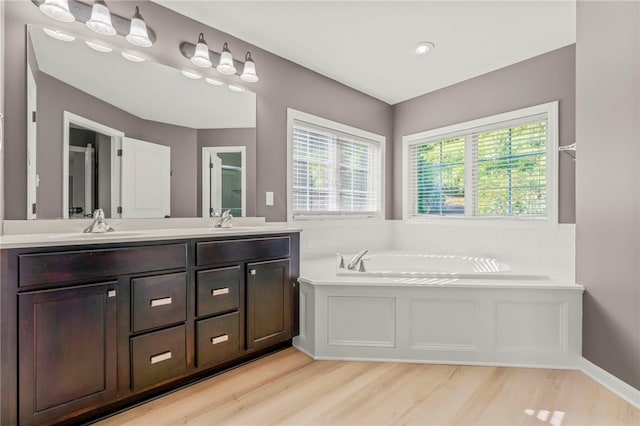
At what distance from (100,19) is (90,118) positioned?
57 cm

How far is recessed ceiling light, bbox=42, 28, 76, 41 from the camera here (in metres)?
1.77

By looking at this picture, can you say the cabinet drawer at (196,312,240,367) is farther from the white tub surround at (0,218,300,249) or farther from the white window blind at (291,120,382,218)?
the white window blind at (291,120,382,218)

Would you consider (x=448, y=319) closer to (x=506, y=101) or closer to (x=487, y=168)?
(x=487, y=168)

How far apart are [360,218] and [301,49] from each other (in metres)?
1.84

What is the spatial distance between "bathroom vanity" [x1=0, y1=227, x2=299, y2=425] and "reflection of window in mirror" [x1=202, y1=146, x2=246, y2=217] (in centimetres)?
45

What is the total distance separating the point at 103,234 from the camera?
69.1 inches

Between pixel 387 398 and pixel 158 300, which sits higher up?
pixel 158 300

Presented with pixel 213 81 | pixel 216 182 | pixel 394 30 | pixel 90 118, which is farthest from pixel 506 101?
pixel 90 118

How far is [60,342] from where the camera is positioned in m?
1.42

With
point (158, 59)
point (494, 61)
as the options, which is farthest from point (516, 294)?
point (158, 59)

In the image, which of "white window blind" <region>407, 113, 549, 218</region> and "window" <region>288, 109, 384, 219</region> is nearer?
"white window blind" <region>407, 113, 549, 218</region>

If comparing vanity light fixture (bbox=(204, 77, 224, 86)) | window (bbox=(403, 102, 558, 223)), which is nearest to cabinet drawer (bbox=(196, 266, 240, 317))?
vanity light fixture (bbox=(204, 77, 224, 86))

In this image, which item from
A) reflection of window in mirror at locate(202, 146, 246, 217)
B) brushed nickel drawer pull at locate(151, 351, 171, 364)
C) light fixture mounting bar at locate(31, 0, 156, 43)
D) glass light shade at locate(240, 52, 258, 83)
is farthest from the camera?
glass light shade at locate(240, 52, 258, 83)

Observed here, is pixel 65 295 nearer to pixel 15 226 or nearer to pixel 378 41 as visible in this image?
pixel 15 226
